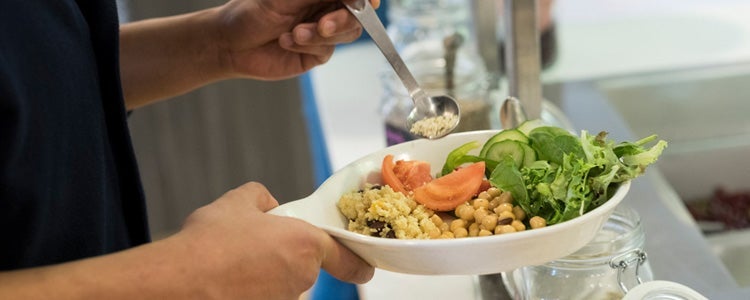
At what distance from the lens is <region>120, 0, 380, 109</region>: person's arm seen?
108 centimetres

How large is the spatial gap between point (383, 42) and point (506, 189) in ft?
0.86

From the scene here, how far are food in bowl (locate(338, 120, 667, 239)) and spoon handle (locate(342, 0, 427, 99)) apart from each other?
0.15m

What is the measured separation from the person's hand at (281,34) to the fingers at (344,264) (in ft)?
1.15

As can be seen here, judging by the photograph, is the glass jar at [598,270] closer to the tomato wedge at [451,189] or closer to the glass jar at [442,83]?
the tomato wedge at [451,189]

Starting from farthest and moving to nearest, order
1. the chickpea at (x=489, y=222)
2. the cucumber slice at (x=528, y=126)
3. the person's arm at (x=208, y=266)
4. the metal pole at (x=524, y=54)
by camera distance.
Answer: the metal pole at (x=524, y=54)
the cucumber slice at (x=528, y=126)
the chickpea at (x=489, y=222)
the person's arm at (x=208, y=266)

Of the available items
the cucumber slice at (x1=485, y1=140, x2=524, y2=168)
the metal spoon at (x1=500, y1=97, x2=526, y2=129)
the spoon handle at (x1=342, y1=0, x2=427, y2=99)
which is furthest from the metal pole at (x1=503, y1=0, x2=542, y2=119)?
the cucumber slice at (x1=485, y1=140, x2=524, y2=168)

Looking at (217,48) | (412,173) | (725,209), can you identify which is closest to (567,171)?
(412,173)

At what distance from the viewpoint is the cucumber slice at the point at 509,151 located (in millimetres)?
834

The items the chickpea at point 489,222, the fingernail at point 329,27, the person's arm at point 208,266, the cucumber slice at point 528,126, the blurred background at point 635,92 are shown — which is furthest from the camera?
the blurred background at point 635,92

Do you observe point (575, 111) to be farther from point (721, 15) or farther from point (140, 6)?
point (140, 6)

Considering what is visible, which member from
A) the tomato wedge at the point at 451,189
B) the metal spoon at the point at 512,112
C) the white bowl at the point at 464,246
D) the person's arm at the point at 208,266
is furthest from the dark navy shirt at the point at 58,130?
the metal spoon at the point at 512,112

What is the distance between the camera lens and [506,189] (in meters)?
0.80

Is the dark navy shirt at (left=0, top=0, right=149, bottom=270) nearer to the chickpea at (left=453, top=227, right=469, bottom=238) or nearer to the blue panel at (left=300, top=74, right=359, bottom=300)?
the chickpea at (left=453, top=227, right=469, bottom=238)

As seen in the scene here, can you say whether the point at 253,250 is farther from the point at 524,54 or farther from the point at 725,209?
the point at 725,209
